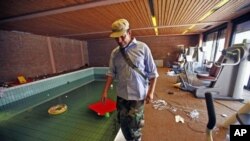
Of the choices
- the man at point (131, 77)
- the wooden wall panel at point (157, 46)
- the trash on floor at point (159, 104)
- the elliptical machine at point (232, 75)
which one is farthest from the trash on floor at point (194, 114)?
the wooden wall panel at point (157, 46)

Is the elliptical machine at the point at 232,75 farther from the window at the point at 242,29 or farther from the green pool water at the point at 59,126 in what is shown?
the green pool water at the point at 59,126

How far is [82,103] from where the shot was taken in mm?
3885

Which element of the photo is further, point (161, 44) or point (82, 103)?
point (161, 44)

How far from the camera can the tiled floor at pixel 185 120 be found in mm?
1780

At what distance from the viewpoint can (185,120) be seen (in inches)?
85.3

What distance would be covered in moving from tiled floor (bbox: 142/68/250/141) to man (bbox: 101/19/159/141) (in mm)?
607

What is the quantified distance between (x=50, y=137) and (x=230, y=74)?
4.25 meters

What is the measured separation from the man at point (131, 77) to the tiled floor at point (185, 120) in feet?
1.99

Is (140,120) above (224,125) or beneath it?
above

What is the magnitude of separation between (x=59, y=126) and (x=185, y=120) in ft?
8.61

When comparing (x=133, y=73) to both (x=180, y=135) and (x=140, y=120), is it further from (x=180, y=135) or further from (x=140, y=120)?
(x=180, y=135)

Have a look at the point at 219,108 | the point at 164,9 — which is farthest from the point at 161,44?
the point at 219,108

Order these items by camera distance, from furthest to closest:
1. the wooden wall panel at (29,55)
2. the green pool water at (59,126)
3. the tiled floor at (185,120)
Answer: the wooden wall panel at (29,55)
the green pool water at (59,126)
the tiled floor at (185,120)

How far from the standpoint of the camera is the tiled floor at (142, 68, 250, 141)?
1780 mm
